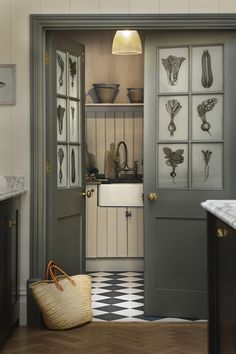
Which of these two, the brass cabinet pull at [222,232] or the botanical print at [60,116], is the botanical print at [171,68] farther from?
the brass cabinet pull at [222,232]

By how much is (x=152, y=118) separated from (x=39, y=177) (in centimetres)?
100

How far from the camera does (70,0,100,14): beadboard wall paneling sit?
5.10 meters

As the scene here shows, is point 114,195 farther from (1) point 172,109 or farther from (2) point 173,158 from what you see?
(1) point 172,109

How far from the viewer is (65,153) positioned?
5.53 m

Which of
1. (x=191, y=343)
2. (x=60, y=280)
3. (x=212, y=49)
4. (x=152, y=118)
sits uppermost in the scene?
(x=212, y=49)

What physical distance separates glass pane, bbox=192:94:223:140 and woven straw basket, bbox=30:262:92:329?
1.48 meters

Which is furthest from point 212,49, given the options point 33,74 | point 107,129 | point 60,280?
point 107,129

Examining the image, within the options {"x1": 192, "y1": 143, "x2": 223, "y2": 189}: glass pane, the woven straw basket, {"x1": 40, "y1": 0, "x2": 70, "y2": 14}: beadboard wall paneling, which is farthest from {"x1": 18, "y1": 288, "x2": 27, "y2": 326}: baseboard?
{"x1": 40, "y1": 0, "x2": 70, "y2": 14}: beadboard wall paneling

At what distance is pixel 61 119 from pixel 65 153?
28 centimetres

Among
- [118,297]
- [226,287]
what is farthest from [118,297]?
[226,287]

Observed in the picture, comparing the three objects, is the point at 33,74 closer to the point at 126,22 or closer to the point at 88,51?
the point at 126,22

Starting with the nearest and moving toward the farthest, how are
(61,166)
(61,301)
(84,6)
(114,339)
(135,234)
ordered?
(114,339) < (61,301) < (84,6) < (61,166) < (135,234)

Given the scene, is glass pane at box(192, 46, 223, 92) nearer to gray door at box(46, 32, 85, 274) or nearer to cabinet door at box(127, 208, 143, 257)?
gray door at box(46, 32, 85, 274)

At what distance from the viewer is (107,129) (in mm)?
7773
